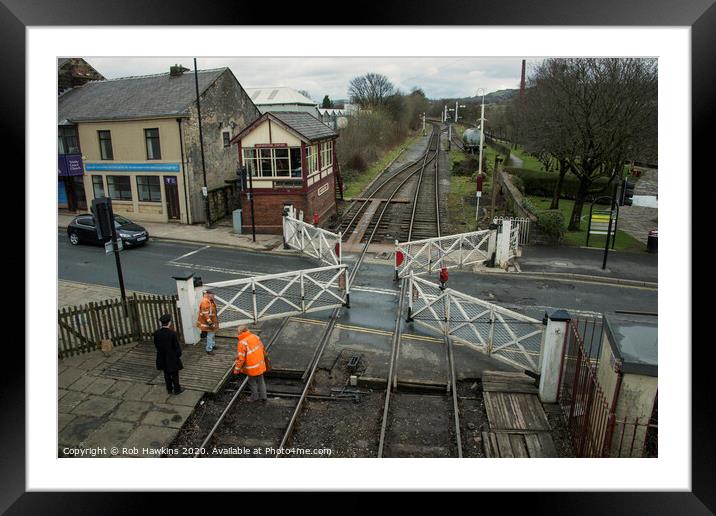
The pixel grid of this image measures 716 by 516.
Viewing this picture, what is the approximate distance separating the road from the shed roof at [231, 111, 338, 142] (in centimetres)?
526

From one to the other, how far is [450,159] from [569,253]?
102 ft

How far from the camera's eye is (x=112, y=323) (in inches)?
→ 373

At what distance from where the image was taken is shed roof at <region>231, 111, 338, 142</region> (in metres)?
18.9

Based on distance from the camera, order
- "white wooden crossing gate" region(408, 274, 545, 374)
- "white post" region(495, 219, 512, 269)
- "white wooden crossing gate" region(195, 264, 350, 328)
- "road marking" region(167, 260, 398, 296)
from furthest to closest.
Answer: "white post" region(495, 219, 512, 269) < "road marking" region(167, 260, 398, 296) < "white wooden crossing gate" region(195, 264, 350, 328) < "white wooden crossing gate" region(408, 274, 545, 374)

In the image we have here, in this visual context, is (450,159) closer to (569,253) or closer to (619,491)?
(569,253)

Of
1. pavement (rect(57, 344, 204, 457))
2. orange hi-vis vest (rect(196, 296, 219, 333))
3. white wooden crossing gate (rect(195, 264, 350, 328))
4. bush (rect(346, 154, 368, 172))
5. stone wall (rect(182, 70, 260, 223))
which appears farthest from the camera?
bush (rect(346, 154, 368, 172))

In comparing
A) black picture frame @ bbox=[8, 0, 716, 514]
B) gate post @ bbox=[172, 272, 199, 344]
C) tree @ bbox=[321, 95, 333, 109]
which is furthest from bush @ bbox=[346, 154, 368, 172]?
black picture frame @ bbox=[8, 0, 716, 514]

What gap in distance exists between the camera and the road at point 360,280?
1255 cm

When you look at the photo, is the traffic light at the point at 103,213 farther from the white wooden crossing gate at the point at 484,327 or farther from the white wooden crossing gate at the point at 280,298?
the white wooden crossing gate at the point at 484,327

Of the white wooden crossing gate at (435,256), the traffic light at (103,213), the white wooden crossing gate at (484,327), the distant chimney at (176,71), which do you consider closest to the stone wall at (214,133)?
the distant chimney at (176,71)

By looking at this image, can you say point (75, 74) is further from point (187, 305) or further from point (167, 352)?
point (167, 352)

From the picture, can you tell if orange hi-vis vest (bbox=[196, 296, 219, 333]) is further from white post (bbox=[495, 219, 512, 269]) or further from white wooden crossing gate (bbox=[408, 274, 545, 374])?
white post (bbox=[495, 219, 512, 269])
